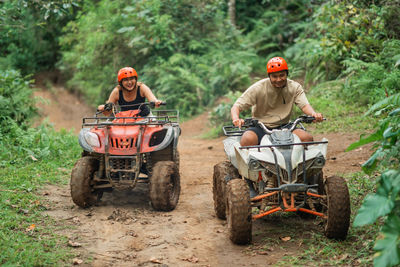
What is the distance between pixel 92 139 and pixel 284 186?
2984 millimetres

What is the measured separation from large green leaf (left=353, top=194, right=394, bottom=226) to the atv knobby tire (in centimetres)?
236

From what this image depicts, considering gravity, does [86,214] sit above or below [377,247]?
below

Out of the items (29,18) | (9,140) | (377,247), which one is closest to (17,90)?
(9,140)

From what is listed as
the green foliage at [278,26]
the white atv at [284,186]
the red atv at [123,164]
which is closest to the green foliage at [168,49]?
the green foliage at [278,26]

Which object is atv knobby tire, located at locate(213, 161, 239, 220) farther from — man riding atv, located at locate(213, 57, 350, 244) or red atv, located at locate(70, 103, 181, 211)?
red atv, located at locate(70, 103, 181, 211)

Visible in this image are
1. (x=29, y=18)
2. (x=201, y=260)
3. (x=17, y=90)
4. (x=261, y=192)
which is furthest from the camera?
(x=29, y=18)

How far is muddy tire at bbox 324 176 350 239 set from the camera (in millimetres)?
4613

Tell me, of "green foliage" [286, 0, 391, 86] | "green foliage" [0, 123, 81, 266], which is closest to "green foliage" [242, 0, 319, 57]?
"green foliage" [286, 0, 391, 86]

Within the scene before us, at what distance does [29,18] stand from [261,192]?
733 inches

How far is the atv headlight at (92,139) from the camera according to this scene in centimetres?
644

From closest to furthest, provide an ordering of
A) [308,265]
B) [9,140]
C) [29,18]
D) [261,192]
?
1. [308,265]
2. [261,192]
3. [9,140]
4. [29,18]

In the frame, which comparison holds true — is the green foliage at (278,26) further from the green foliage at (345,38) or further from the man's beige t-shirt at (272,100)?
the man's beige t-shirt at (272,100)

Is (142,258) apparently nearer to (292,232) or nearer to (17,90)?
(292,232)

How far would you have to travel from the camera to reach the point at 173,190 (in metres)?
6.64
